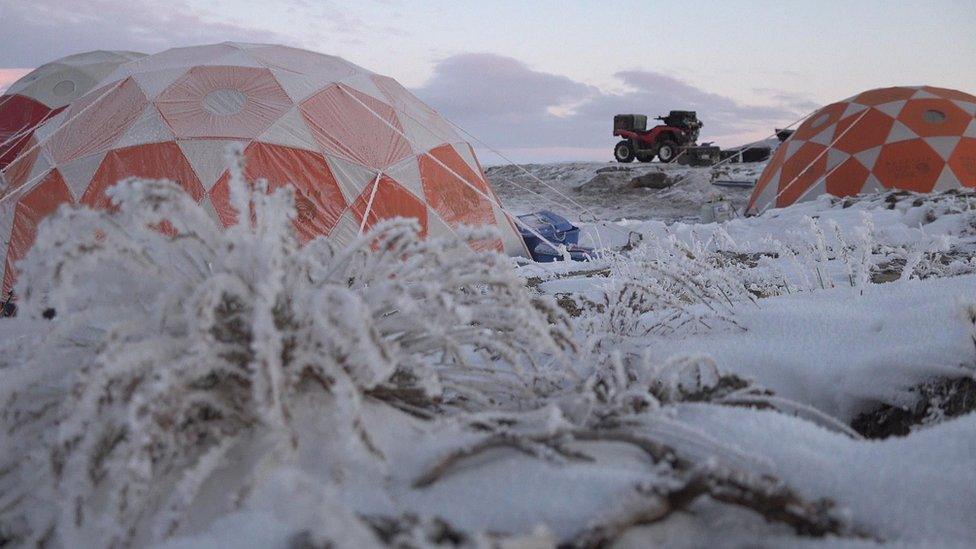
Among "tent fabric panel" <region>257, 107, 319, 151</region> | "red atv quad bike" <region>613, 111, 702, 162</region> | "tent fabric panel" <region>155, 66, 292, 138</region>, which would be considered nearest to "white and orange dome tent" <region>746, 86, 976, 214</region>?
"tent fabric panel" <region>257, 107, 319, 151</region>

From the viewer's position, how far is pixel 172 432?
3.23ft

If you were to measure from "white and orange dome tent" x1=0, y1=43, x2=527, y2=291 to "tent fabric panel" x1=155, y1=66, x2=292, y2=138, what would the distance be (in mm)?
11

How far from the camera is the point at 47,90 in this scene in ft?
34.9

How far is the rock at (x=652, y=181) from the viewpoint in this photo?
19553mm

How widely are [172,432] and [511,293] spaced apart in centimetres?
66

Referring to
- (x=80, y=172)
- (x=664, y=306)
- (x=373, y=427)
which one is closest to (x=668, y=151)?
(x=80, y=172)

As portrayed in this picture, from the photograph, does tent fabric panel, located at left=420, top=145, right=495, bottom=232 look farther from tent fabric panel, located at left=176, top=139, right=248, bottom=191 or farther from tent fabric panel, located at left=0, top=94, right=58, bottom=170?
tent fabric panel, located at left=0, top=94, right=58, bottom=170

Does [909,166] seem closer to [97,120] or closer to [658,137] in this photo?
[97,120]

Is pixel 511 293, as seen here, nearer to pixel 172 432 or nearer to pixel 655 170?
pixel 172 432

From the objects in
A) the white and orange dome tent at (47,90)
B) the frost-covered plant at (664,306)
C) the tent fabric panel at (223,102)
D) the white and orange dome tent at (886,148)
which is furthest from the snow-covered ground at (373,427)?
the white and orange dome tent at (47,90)

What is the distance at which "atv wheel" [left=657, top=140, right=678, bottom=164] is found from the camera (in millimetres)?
25634

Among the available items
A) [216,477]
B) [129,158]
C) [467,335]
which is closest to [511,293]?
[467,335]

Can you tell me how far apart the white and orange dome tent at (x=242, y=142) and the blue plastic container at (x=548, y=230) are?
1.36m

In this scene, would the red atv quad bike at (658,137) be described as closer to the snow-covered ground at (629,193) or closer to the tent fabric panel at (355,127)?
the snow-covered ground at (629,193)
